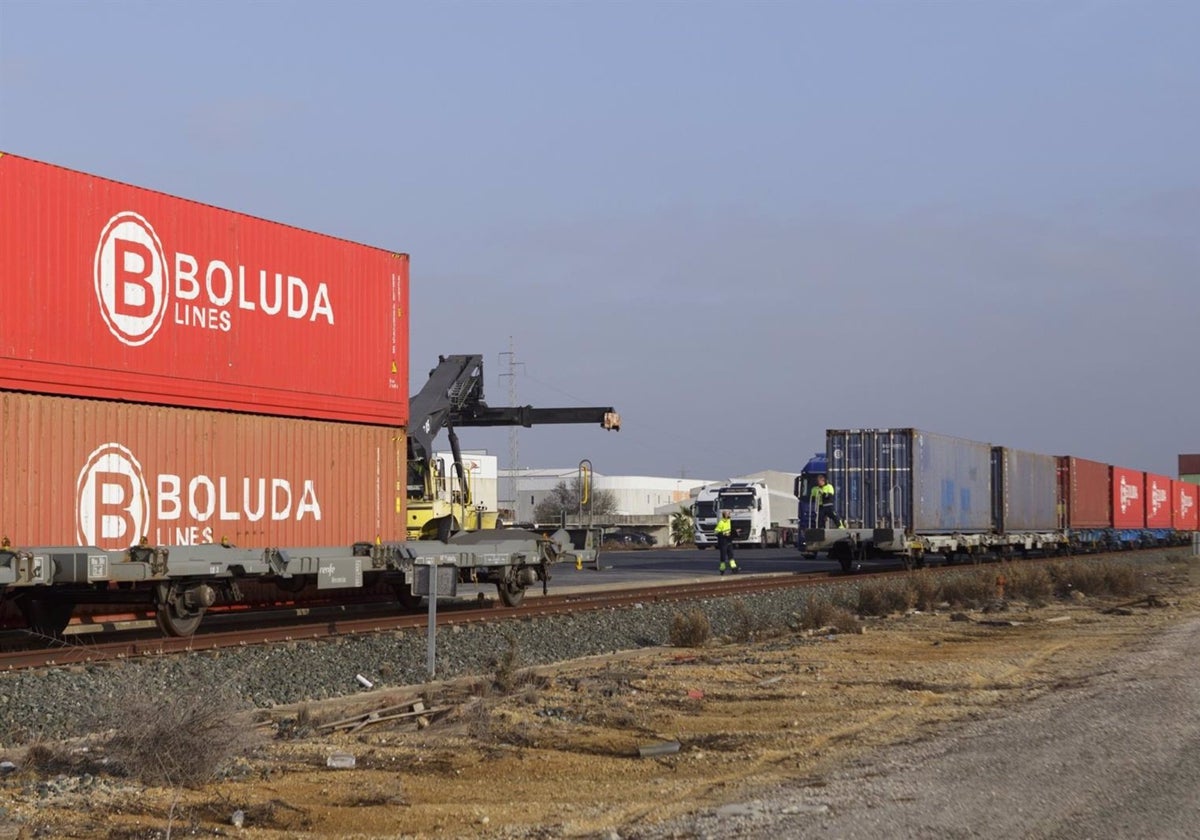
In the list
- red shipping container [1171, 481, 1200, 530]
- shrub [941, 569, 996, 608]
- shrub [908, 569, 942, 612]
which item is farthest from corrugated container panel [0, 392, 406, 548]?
red shipping container [1171, 481, 1200, 530]

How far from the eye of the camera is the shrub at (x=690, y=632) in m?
14.7

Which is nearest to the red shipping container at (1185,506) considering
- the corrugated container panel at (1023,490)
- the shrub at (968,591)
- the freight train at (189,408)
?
the corrugated container panel at (1023,490)

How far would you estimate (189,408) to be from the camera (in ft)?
46.6

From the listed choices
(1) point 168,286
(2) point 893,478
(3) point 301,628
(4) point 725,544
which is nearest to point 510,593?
(3) point 301,628

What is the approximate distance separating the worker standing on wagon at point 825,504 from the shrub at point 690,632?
1645cm

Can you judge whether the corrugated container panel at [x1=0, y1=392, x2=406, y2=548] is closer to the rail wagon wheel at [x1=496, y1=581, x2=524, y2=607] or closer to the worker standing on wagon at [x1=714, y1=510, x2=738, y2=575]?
the rail wagon wheel at [x1=496, y1=581, x2=524, y2=607]

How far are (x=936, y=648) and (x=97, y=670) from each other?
863 cm

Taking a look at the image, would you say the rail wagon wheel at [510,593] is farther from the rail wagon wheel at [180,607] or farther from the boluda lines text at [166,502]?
the rail wagon wheel at [180,607]

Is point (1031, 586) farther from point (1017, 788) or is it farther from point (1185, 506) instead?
point (1185, 506)

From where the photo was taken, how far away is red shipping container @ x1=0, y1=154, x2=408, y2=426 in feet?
41.3

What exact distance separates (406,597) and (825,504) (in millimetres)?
15057

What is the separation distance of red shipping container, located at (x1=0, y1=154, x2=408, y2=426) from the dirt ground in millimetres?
4876

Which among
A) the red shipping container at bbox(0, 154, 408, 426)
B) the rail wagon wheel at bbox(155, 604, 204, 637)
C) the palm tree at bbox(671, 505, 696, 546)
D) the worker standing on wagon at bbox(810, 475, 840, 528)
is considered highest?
the red shipping container at bbox(0, 154, 408, 426)

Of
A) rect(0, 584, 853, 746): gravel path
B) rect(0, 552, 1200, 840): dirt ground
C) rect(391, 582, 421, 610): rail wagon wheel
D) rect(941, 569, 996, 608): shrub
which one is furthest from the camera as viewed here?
rect(941, 569, 996, 608): shrub
